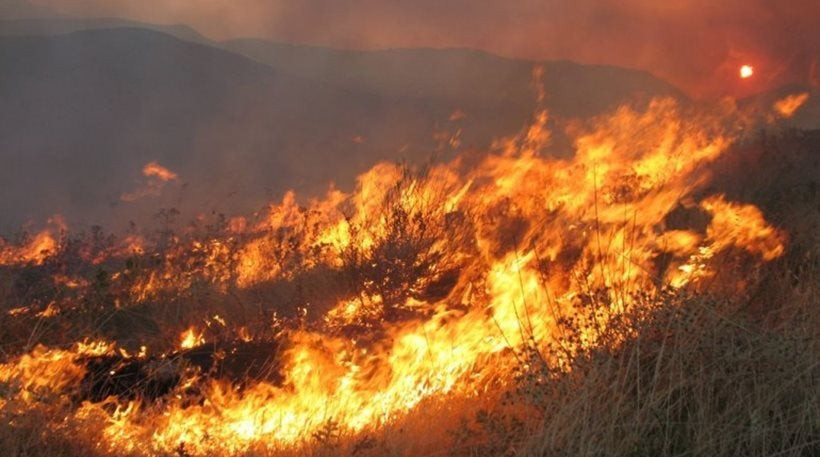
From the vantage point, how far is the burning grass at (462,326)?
3.17 m

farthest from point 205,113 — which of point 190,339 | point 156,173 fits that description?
point 190,339

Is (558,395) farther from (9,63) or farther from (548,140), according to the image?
(9,63)

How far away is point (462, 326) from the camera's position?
4.55m

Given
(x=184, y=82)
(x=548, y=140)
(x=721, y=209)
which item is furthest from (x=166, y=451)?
(x=184, y=82)

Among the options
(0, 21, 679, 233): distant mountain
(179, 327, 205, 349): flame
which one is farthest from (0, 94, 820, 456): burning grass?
(0, 21, 679, 233): distant mountain

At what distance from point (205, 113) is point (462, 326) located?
112ft

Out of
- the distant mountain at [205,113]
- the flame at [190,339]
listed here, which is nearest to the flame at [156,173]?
the distant mountain at [205,113]

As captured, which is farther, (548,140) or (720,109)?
(720,109)

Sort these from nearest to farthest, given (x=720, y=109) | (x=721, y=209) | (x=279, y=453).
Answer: (x=279, y=453)
(x=721, y=209)
(x=720, y=109)

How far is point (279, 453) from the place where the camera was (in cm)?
324

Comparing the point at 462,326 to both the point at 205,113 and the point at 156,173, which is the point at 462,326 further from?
the point at 205,113

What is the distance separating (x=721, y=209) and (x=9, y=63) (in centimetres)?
3441

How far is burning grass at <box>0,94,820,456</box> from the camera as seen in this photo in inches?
125

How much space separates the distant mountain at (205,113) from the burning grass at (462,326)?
13.8 meters
